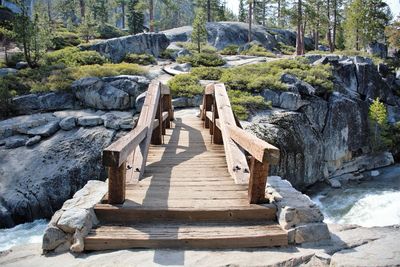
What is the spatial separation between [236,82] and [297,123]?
4094mm

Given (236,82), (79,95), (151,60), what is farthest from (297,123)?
(151,60)

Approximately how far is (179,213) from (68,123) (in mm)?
10263

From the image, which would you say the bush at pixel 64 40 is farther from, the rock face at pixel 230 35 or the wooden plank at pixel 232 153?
the wooden plank at pixel 232 153

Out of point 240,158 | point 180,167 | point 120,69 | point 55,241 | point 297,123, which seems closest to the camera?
point 55,241

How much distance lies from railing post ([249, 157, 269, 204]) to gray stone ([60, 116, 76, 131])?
10427mm

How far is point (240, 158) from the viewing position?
599 centimetres

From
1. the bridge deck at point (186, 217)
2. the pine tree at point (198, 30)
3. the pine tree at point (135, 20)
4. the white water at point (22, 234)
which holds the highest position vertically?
the pine tree at point (135, 20)

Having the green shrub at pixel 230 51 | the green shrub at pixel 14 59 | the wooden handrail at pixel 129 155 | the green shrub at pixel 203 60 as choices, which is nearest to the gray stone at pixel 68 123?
the wooden handrail at pixel 129 155

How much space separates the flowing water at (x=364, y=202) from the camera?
41.9ft

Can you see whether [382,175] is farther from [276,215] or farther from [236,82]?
[276,215]

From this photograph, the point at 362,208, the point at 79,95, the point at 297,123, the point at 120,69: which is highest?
the point at 120,69

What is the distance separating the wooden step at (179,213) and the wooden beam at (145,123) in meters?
1.19

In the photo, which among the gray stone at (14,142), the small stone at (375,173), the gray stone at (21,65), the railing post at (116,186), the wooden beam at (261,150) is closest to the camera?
the wooden beam at (261,150)

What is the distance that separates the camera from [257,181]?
14.3 feet
